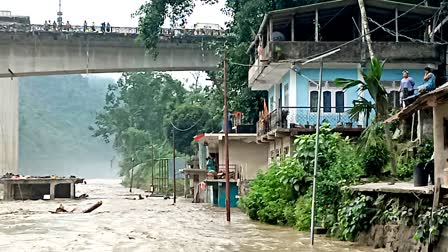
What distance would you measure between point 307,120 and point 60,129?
113m

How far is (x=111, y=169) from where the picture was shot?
454 ft

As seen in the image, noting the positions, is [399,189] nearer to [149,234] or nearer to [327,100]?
[149,234]

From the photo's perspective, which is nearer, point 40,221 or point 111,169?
point 40,221

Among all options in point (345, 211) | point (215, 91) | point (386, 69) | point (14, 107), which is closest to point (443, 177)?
point (345, 211)

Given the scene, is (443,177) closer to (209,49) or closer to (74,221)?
(74,221)

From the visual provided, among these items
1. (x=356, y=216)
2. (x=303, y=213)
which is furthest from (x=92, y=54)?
(x=356, y=216)

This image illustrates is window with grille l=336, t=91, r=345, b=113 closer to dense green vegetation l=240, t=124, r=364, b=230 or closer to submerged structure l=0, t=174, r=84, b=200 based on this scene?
dense green vegetation l=240, t=124, r=364, b=230

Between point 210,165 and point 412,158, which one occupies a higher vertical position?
point 412,158

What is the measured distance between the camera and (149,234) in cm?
2092

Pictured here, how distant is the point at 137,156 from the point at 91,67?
39.2 m

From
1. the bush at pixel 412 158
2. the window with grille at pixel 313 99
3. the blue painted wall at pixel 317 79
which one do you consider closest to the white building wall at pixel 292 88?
the blue painted wall at pixel 317 79

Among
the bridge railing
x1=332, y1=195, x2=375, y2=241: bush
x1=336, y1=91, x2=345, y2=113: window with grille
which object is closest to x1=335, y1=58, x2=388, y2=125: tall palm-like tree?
x1=332, y1=195, x2=375, y2=241: bush

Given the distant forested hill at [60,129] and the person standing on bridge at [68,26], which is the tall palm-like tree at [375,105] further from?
the distant forested hill at [60,129]

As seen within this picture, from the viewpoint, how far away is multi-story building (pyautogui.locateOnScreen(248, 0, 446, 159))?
85.6ft
